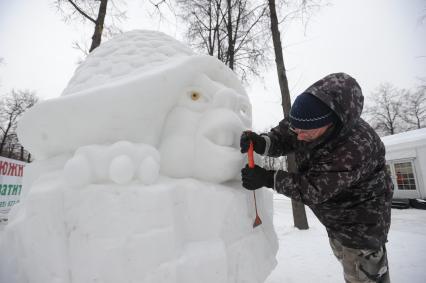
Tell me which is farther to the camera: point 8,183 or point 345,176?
point 8,183

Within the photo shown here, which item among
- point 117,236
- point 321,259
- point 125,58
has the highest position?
point 125,58

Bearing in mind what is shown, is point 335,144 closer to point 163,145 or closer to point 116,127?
point 163,145

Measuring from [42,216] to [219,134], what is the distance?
45.8 inches

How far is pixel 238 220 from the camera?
166cm

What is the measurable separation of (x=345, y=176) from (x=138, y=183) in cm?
A: 125

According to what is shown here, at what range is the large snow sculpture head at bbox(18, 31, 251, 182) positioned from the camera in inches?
60.4

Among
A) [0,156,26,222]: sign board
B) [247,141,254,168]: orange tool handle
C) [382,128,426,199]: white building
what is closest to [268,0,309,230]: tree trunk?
[247,141,254,168]: orange tool handle

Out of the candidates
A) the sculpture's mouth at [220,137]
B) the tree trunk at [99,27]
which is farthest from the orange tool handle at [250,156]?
the tree trunk at [99,27]

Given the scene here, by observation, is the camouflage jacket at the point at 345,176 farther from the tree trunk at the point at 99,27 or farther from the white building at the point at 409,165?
the white building at the point at 409,165

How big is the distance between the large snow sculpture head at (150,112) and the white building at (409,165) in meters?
11.5

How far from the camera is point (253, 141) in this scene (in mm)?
1836

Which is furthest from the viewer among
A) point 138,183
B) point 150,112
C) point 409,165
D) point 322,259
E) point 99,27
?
point 409,165

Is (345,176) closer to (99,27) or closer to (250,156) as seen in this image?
(250,156)

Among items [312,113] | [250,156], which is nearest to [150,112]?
[250,156]
